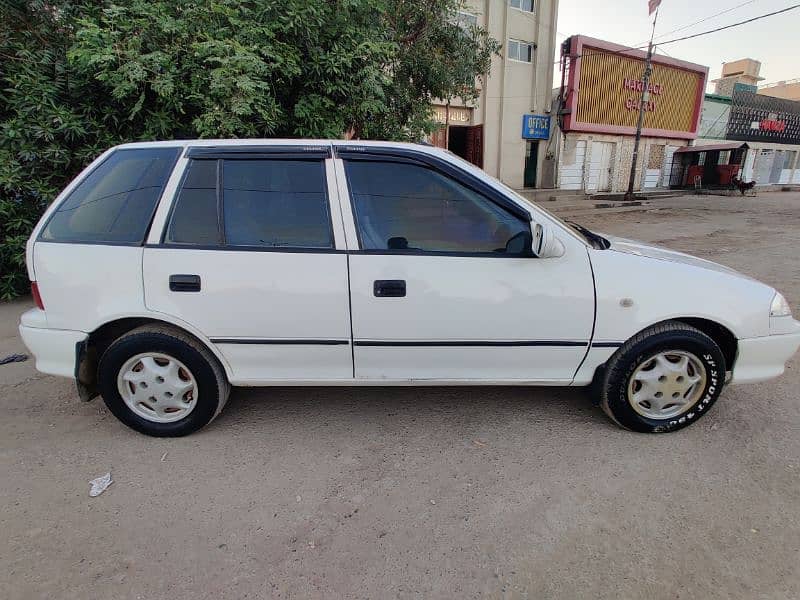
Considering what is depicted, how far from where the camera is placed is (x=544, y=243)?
2.42 metres

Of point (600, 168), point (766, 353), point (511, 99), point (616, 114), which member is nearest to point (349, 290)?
point (766, 353)

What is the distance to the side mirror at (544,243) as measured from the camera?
7.93 ft

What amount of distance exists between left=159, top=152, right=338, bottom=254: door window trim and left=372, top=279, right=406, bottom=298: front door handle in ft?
1.24

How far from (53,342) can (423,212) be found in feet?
7.75

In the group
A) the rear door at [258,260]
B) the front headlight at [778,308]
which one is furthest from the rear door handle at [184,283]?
the front headlight at [778,308]

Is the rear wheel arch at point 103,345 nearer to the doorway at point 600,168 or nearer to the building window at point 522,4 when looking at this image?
the building window at point 522,4

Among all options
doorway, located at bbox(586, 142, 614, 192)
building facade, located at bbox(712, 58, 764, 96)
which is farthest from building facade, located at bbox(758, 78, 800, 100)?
doorway, located at bbox(586, 142, 614, 192)

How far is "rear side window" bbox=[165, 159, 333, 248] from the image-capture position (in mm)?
2586

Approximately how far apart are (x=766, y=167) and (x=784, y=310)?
124 feet

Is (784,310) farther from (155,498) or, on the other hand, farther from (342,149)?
(155,498)

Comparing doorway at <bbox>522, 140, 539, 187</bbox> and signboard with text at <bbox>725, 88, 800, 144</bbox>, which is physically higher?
signboard with text at <bbox>725, 88, 800, 144</bbox>

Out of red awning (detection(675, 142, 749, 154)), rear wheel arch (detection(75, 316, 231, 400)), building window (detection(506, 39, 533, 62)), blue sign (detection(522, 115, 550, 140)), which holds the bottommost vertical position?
rear wheel arch (detection(75, 316, 231, 400))

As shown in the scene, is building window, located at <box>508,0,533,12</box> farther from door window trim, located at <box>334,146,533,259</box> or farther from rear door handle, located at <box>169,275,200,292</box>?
rear door handle, located at <box>169,275,200,292</box>

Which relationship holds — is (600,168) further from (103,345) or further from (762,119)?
(103,345)
